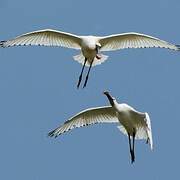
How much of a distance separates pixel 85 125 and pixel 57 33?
200cm

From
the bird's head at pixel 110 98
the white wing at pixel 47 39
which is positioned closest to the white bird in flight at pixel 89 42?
the white wing at pixel 47 39

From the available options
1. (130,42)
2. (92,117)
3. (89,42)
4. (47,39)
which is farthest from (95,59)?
(92,117)

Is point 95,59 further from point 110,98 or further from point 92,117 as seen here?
point 92,117

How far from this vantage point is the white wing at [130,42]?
36.5 meters

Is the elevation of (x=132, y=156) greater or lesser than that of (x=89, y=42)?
lesser

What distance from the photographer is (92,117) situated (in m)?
36.4

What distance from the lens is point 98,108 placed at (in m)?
36.2

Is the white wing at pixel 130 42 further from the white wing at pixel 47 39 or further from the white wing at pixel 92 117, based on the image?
the white wing at pixel 92 117

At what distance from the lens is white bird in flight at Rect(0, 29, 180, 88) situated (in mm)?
36125

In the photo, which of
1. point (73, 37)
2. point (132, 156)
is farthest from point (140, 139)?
point (73, 37)

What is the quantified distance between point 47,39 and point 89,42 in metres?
0.92

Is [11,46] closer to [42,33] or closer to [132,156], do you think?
[42,33]

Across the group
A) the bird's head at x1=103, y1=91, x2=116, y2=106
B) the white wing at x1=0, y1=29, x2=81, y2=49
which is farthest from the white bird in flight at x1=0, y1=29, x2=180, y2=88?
the bird's head at x1=103, y1=91, x2=116, y2=106

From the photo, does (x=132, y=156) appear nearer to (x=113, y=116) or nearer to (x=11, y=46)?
(x=113, y=116)
